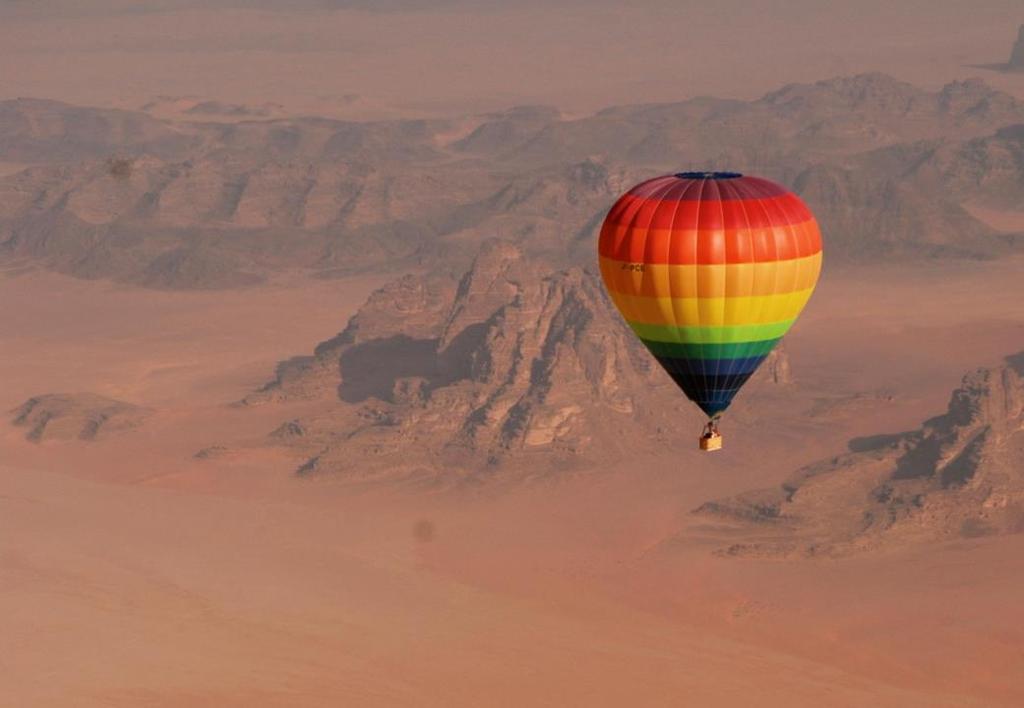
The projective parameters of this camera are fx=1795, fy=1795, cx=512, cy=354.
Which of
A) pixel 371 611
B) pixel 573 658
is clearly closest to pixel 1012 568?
pixel 573 658

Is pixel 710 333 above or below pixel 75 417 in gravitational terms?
above

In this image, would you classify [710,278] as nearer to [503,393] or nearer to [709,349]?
[709,349]

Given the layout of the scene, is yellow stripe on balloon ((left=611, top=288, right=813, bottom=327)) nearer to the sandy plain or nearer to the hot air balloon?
the hot air balloon

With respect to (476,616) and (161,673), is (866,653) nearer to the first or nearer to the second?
→ (476,616)

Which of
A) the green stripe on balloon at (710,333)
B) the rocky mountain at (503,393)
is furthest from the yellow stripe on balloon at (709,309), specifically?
the rocky mountain at (503,393)

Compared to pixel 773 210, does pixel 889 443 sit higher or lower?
lower

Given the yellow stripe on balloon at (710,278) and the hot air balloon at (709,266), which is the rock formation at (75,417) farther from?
the yellow stripe on balloon at (710,278)

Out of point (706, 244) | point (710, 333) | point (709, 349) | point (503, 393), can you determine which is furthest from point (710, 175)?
point (503, 393)
